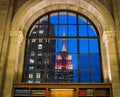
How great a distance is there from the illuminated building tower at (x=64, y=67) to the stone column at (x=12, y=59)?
1623 millimetres

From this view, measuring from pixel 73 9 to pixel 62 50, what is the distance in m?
1.96

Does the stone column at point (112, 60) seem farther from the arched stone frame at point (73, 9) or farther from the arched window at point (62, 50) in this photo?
the arched window at point (62, 50)

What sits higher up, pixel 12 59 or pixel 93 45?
pixel 93 45

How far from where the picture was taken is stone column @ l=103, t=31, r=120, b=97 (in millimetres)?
7135

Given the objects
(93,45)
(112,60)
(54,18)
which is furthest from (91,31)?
(112,60)

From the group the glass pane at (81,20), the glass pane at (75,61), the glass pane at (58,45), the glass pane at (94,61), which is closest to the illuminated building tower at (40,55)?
the glass pane at (58,45)

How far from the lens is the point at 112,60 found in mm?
7559

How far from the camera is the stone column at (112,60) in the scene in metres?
7.13

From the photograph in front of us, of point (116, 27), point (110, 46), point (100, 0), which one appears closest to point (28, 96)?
point (110, 46)

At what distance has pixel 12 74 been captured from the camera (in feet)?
24.2

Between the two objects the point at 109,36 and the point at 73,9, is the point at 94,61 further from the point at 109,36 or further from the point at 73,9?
the point at 73,9

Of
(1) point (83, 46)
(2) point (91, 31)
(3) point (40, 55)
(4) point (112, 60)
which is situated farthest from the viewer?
(2) point (91, 31)

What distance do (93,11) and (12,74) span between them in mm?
4101

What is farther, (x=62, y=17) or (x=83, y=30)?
(x=62, y=17)
